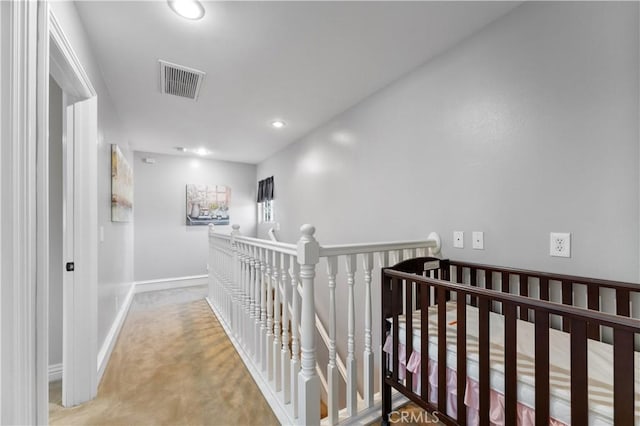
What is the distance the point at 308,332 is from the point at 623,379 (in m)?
1.04

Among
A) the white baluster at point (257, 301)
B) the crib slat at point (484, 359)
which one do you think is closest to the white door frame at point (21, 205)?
the white baluster at point (257, 301)

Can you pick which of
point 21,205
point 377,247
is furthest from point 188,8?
point 377,247

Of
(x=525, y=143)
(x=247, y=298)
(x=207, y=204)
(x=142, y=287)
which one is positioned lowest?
(x=142, y=287)

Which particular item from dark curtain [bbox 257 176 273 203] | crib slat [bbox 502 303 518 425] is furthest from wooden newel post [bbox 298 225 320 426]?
dark curtain [bbox 257 176 273 203]

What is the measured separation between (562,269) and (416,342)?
33.1 inches

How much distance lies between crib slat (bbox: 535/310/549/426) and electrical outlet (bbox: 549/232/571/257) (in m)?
0.77

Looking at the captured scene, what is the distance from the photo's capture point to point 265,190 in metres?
5.02

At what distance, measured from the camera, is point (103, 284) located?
2.02 metres

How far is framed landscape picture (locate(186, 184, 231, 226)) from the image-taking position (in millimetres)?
4855

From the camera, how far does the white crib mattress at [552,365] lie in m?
0.77

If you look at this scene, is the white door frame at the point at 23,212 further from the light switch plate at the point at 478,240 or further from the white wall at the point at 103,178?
the light switch plate at the point at 478,240

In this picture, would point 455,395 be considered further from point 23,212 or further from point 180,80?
point 180,80

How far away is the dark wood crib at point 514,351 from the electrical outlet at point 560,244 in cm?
15

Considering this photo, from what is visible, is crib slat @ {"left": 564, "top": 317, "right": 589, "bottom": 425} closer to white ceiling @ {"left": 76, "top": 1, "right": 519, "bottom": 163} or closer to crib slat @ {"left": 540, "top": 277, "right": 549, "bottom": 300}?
crib slat @ {"left": 540, "top": 277, "right": 549, "bottom": 300}
